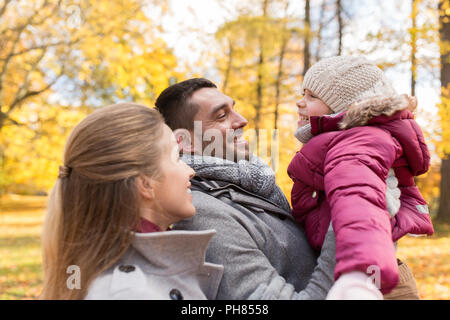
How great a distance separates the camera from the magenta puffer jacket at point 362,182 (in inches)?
52.1

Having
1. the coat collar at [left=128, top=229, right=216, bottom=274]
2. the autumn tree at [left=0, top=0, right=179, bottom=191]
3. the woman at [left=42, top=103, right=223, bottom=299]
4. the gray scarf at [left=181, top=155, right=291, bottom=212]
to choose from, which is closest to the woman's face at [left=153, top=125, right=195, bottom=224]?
the woman at [left=42, top=103, right=223, bottom=299]

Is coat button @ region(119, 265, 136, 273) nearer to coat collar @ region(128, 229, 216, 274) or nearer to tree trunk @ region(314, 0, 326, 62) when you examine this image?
coat collar @ region(128, 229, 216, 274)

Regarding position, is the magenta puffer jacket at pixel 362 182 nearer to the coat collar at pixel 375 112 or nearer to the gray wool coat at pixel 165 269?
the coat collar at pixel 375 112

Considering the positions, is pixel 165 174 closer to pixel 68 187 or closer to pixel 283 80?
pixel 68 187

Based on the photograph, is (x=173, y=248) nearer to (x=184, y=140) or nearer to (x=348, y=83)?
(x=184, y=140)

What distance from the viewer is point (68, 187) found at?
5.42 ft

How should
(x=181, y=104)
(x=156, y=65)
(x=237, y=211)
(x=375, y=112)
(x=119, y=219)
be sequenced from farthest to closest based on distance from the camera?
(x=156, y=65) → (x=181, y=104) → (x=237, y=211) → (x=375, y=112) → (x=119, y=219)

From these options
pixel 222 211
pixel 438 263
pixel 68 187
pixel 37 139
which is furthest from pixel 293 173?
pixel 37 139

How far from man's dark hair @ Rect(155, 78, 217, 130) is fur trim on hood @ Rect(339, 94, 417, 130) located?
979 millimetres

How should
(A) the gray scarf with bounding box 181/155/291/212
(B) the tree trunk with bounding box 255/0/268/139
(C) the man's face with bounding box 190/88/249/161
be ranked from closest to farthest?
(A) the gray scarf with bounding box 181/155/291/212, (C) the man's face with bounding box 190/88/249/161, (B) the tree trunk with bounding box 255/0/268/139

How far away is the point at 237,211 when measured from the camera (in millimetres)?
1934

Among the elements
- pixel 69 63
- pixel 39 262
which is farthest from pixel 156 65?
pixel 39 262

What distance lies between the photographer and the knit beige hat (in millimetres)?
2109

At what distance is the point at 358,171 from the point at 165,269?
0.81 m
